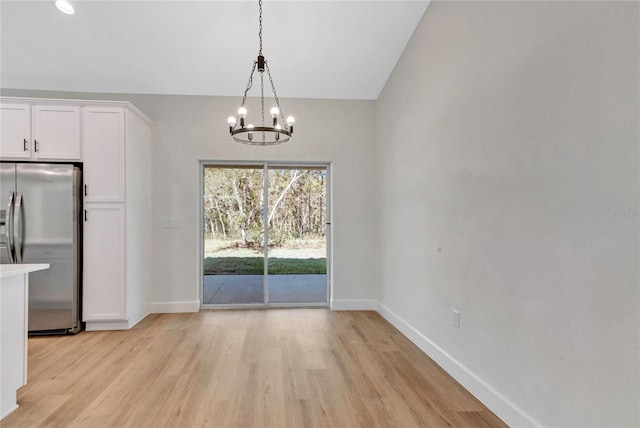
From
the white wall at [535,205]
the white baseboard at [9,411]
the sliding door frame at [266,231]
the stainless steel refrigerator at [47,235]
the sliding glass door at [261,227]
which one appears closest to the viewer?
the white wall at [535,205]

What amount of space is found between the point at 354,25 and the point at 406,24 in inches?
20.9

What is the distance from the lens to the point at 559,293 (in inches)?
63.7

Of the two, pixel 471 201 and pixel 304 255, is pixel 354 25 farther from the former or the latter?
pixel 304 255

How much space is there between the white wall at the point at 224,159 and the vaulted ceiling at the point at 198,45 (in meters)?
0.21

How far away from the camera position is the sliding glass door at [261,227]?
4691mm

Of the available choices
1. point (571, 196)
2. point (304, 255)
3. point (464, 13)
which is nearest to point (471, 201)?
point (571, 196)

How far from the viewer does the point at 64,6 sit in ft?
10.6

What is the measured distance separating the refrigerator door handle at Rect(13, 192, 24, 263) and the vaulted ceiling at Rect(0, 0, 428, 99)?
165cm

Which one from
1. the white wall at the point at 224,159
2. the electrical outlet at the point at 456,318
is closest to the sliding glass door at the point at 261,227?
the white wall at the point at 224,159

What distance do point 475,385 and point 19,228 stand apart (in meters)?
4.39

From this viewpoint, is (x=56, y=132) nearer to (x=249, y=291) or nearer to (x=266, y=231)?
(x=266, y=231)

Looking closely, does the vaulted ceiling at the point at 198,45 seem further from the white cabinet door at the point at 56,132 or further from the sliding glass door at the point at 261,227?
the sliding glass door at the point at 261,227

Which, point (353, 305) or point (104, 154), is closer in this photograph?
point (104, 154)

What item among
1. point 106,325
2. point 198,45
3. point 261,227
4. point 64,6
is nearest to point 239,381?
point 106,325
